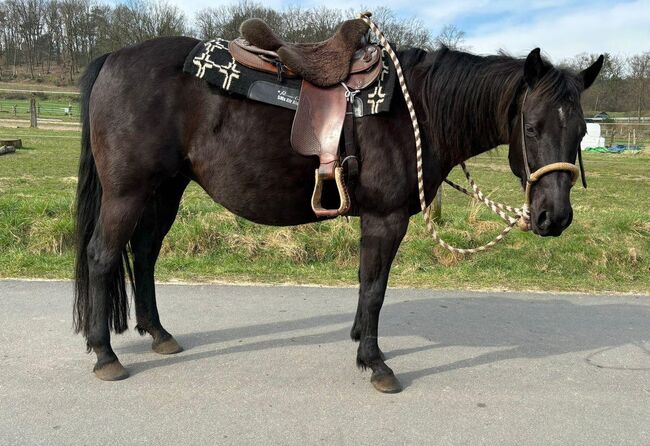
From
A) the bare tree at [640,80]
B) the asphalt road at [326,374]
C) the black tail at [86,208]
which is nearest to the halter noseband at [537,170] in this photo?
the asphalt road at [326,374]

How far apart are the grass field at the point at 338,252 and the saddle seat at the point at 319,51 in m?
2.52

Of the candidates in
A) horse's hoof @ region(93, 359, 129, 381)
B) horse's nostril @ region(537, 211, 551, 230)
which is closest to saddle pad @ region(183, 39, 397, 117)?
horse's nostril @ region(537, 211, 551, 230)

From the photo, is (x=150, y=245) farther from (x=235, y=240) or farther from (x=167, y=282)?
(x=235, y=240)

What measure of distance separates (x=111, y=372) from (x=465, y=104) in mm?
2630

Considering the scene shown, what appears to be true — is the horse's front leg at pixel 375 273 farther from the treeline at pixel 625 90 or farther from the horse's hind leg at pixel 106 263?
the treeline at pixel 625 90

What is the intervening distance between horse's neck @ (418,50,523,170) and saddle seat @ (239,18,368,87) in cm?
49

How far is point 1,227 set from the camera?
610cm

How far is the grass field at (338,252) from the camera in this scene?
210 inches

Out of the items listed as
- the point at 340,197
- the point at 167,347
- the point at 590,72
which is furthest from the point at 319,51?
the point at 167,347

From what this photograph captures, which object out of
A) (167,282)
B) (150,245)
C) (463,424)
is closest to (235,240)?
(167,282)

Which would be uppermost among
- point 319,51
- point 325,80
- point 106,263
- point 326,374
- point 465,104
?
point 319,51

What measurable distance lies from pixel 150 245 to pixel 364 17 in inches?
82.1

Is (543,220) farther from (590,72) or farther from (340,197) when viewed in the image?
(340,197)

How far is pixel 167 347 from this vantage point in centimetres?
357
